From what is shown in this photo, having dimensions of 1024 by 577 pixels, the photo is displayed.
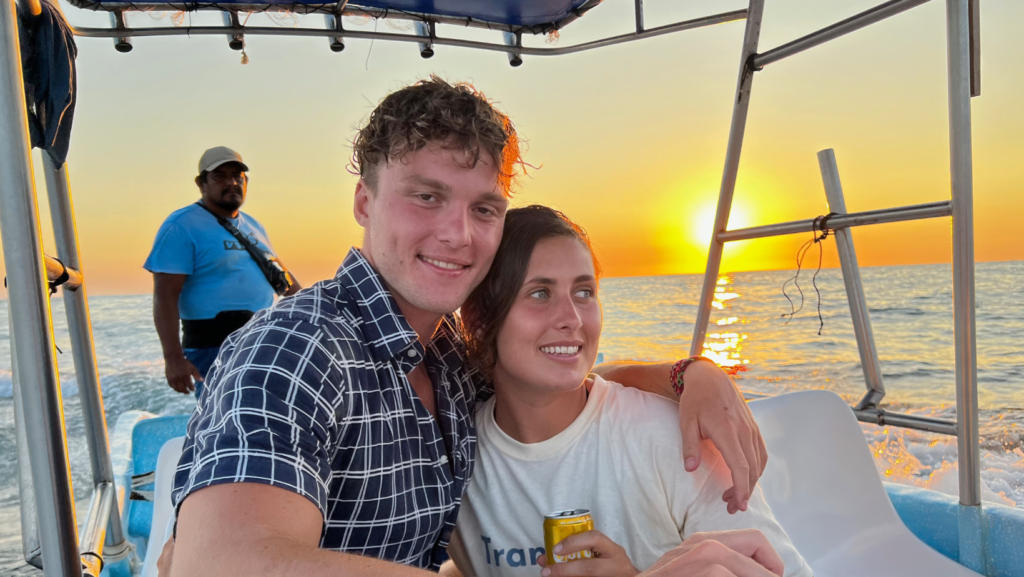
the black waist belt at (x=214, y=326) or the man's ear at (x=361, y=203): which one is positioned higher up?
the man's ear at (x=361, y=203)

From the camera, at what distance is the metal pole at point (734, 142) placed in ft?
7.29

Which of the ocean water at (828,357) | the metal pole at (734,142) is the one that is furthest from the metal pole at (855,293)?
the ocean water at (828,357)

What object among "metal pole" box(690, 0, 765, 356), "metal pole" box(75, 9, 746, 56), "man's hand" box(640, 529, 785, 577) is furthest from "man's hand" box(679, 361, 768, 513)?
"metal pole" box(75, 9, 746, 56)

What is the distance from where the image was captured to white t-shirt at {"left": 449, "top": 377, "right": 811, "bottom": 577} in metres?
1.27

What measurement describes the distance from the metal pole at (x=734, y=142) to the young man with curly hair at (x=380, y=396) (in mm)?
896

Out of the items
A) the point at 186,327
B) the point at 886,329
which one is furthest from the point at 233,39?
the point at 886,329

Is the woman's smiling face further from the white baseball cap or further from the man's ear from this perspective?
the white baseball cap

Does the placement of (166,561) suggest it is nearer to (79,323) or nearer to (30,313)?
(30,313)

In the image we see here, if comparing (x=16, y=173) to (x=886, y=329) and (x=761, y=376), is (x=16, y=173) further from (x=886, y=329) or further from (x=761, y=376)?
(x=886, y=329)

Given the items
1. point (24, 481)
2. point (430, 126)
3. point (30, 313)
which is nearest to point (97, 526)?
point (24, 481)

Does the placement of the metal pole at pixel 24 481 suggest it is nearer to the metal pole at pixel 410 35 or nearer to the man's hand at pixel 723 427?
the man's hand at pixel 723 427

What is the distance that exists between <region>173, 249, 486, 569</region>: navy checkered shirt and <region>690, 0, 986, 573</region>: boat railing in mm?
1224

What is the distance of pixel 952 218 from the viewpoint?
1.61 metres

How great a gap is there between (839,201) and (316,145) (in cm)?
1271
